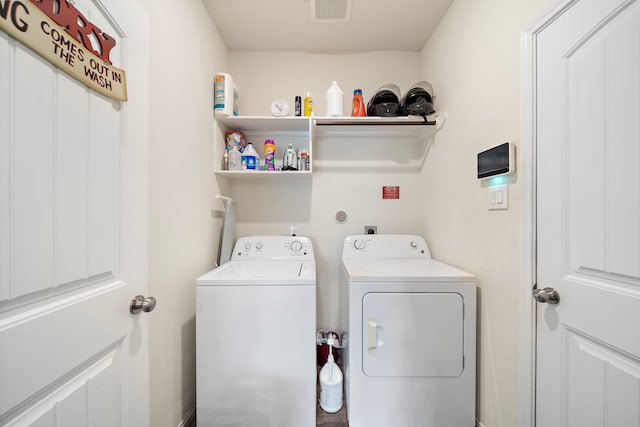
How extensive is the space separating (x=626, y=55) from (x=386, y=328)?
1357 mm

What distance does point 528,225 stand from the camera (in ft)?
3.35

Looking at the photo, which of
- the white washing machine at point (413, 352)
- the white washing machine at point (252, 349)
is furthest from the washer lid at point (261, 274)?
the white washing machine at point (413, 352)

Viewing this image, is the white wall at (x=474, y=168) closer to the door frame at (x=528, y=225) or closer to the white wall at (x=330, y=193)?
the door frame at (x=528, y=225)

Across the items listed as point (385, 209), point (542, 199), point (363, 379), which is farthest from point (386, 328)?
point (385, 209)

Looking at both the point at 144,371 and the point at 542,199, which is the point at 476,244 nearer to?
the point at 542,199

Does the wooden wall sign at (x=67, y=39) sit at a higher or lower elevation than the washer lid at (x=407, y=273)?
higher

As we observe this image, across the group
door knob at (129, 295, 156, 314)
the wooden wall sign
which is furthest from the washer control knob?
the wooden wall sign

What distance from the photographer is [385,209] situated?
2.10 metres

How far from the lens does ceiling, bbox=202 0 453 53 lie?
63.9 inches

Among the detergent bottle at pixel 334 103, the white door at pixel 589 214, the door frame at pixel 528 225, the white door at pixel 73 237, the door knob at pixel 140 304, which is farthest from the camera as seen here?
the detergent bottle at pixel 334 103

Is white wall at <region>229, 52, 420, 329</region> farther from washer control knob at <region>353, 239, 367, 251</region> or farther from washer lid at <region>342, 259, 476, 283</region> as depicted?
washer lid at <region>342, 259, 476, 283</region>

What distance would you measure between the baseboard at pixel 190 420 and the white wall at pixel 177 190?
0.04 metres

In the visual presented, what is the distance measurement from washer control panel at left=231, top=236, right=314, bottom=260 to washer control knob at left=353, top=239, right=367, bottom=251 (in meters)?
0.35

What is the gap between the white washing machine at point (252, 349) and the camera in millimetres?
1258
